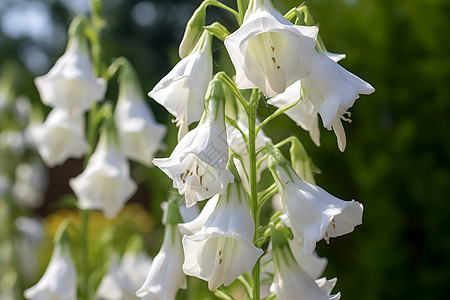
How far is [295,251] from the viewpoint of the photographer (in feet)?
3.56

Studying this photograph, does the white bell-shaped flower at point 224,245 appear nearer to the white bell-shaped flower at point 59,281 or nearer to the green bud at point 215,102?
the green bud at point 215,102

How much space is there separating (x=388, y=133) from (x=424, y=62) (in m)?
0.47

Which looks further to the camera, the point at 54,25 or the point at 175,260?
the point at 54,25

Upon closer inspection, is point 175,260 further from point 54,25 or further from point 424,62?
point 54,25

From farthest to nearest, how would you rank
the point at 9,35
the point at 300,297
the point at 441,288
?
the point at 9,35 < the point at 441,288 < the point at 300,297

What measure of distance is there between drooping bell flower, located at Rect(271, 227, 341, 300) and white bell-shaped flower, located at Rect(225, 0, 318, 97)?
0.28 m

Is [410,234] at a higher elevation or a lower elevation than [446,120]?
lower

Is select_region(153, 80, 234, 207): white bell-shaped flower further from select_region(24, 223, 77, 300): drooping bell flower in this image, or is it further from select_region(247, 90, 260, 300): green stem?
select_region(24, 223, 77, 300): drooping bell flower

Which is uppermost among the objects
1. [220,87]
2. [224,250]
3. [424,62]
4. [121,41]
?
[220,87]

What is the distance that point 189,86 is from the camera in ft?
3.10

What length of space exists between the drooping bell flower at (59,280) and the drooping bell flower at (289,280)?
3.09 ft

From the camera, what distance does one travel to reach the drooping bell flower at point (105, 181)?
182 centimetres

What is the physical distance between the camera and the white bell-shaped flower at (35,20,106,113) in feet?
5.87

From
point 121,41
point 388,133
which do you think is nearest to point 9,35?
point 121,41
